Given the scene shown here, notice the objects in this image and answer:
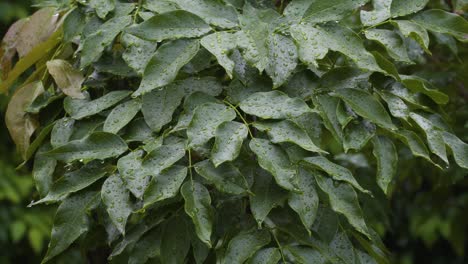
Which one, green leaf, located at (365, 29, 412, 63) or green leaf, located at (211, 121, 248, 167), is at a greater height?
green leaf, located at (365, 29, 412, 63)

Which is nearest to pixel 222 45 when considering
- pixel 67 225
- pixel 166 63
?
pixel 166 63

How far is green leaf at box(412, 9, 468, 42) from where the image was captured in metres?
1.41

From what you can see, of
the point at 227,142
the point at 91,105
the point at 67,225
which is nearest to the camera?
the point at 227,142

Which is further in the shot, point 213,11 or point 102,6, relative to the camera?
Result: point 102,6

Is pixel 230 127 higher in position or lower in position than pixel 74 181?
higher

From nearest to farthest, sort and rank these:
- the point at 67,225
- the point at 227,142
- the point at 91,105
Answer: the point at 227,142 → the point at 67,225 → the point at 91,105

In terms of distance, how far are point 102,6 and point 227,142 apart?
457 mm

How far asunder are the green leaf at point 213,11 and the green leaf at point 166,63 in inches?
2.2

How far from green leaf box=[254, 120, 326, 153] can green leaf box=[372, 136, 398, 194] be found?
188mm

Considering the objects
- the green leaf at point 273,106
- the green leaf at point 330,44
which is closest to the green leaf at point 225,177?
the green leaf at point 273,106

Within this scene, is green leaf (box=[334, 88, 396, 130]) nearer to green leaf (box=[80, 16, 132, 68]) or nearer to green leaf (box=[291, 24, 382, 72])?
green leaf (box=[291, 24, 382, 72])

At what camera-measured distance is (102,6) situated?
1.44 m

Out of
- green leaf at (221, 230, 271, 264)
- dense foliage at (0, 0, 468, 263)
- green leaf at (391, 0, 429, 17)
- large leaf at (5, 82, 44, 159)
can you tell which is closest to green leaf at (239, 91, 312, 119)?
dense foliage at (0, 0, 468, 263)

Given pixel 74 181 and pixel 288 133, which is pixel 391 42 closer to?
pixel 288 133
